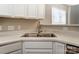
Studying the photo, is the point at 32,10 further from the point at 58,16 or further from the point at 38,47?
the point at 38,47

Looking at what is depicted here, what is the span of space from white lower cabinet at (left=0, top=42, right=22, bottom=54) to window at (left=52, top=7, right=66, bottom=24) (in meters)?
1.32

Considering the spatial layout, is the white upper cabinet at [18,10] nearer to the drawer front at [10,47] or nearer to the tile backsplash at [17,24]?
the tile backsplash at [17,24]

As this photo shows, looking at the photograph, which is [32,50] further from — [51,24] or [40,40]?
[51,24]

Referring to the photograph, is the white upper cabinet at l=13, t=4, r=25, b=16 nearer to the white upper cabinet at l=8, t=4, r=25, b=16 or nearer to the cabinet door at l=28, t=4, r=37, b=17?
the white upper cabinet at l=8, t=4, r=25, b=16

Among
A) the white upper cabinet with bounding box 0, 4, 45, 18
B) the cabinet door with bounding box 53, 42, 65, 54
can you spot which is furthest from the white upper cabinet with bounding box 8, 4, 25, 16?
the cabinet door with bounding box 53, 42, 65, 54

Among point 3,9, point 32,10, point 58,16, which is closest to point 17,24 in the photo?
point 32,10

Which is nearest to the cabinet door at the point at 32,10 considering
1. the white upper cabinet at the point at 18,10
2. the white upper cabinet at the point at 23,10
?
the white upper cabinet at the point at 23,10

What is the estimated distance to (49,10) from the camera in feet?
10.1

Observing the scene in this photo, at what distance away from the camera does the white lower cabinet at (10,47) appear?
5.34 ft

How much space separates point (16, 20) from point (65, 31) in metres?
1.16

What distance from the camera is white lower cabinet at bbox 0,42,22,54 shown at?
1.63 metres

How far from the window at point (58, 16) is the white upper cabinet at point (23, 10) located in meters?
0.28

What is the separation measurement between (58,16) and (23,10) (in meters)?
0.86
